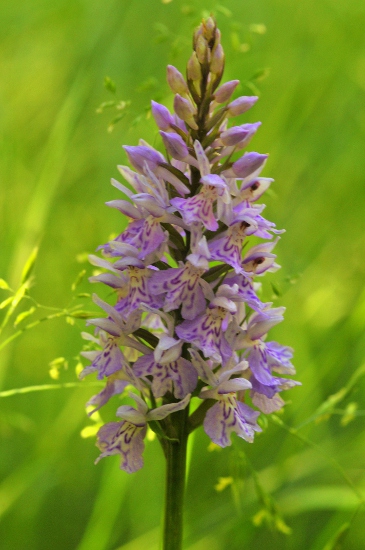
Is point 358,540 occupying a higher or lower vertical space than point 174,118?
lower

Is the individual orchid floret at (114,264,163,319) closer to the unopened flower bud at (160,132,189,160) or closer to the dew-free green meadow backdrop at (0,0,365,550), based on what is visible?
the unopened flower bud at (160,132,189,160)

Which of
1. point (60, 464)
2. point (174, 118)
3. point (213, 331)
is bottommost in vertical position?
point (60, 464)

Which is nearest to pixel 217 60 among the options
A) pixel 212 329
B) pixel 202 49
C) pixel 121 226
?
pixel 202 49

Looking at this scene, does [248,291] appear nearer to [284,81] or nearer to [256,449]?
[256,449]

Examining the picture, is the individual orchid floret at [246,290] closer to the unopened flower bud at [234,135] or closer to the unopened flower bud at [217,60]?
the unopened flower bud at [234,135]

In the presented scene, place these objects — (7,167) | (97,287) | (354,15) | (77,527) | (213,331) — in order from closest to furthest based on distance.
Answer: (213,331) < (7,167) < (77,527) < (97,287) < (354,15)

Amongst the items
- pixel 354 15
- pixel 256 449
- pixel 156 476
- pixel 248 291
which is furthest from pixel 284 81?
pixel 248 291

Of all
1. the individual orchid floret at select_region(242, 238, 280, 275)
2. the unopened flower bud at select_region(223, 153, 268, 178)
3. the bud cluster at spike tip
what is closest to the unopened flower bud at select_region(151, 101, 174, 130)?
the bud cluster at spike tip

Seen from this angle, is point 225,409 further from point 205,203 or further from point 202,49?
point 202,49
